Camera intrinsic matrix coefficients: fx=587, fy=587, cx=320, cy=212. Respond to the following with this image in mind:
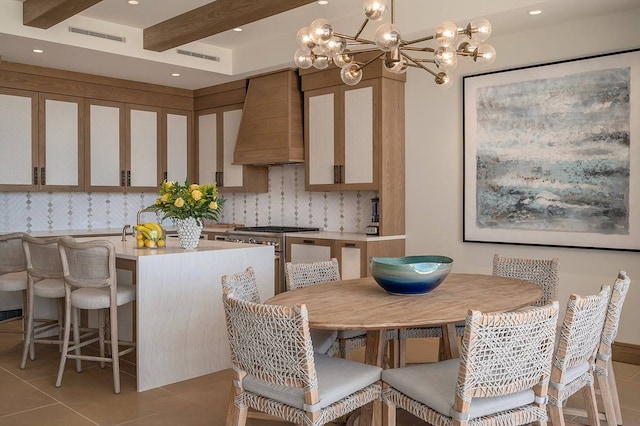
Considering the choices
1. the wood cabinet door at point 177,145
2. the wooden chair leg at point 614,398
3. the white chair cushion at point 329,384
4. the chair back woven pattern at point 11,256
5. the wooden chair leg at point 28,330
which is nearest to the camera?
the white chair cushion at point 329,384

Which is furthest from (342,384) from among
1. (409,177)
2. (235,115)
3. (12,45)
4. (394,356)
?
(235,115)

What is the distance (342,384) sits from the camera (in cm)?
234

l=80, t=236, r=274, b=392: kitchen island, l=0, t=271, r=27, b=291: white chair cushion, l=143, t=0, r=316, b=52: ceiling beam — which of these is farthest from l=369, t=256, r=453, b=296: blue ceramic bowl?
l=0, t=271, r=27, b=291: white chair cushion

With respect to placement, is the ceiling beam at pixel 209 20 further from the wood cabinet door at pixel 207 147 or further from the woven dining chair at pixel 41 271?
the woven dining chair at pixel 41 271

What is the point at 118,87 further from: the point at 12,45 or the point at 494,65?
the point at 494,65

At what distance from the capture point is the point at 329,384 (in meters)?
2.33

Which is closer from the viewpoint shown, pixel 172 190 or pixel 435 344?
pixel 172 190

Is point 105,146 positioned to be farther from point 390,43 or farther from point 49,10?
point 390,43

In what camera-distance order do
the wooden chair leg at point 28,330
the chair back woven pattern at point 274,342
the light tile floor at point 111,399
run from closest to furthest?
the chair back woven pattern at point 274,342
the light tile floor at point 111,399
the wooden chair leg at point 28,330

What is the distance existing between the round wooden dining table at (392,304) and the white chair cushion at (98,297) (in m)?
1.35

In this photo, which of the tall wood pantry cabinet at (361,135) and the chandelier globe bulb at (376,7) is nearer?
the chandelier globe bulb at (376,7)

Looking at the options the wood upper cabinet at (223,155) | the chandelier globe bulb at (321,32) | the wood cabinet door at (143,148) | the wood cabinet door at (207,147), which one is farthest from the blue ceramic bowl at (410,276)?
the wood cabinet door at (143,148)

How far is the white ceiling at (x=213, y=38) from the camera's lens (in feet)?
14.0

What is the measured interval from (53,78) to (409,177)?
3.76 meters
